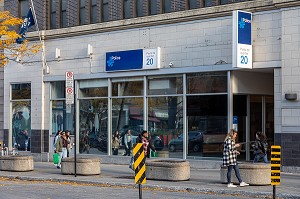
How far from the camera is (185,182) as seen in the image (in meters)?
20.0

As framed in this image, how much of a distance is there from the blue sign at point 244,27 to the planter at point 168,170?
553cm

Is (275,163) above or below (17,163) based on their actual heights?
above

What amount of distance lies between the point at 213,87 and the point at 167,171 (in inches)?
233

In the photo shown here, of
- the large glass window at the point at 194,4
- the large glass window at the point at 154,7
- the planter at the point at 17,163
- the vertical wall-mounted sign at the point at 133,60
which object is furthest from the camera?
the large glass window at the point at 154,7

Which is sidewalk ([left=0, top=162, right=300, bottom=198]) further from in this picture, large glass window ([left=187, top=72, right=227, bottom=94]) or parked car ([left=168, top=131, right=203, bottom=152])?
large glass window ([left=187, top=72, right=227, bottom=94])

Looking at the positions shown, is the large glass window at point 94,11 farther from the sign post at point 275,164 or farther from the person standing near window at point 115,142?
the sign post at point 275,164

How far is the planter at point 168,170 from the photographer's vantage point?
2017 centimetres

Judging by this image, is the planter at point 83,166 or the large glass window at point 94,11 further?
the large glass window at point 94,11

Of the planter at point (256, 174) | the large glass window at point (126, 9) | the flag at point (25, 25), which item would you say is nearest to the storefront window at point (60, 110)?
the flag at point (25, 25)

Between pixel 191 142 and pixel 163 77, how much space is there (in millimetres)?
3063

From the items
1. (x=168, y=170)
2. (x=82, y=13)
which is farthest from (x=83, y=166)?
(x=82, y=13)

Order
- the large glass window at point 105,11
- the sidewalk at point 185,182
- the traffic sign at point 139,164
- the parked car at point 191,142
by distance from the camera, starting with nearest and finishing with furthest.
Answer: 1. the traffic sign at point 139,164
2. the sidewalk at point 185,182
3. the parked car at point 191,142
4. the large glass window at point 105,11

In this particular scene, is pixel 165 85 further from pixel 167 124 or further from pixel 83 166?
pixel 83 166

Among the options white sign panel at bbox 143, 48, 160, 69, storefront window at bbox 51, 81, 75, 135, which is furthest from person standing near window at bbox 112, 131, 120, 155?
white sign panel at bbox 143, 48, 160, 69
